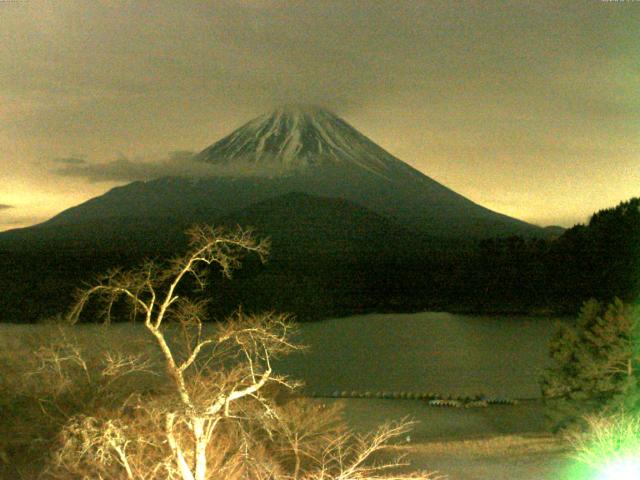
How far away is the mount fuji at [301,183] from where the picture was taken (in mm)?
56188

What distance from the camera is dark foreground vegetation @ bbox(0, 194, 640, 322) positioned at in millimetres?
30500

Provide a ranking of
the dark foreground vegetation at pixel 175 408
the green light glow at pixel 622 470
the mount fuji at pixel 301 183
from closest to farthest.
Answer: the dark foreground vegetation at pixel 175 408
the green light glow at pixel 622 470
the mount fuji at pixel 301 183

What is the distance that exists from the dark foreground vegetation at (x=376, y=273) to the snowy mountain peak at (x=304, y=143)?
14.5 metres

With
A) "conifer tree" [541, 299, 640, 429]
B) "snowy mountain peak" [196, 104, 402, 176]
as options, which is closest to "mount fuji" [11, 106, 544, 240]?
"snowy mountain peak" [196, 104, 402, 176]

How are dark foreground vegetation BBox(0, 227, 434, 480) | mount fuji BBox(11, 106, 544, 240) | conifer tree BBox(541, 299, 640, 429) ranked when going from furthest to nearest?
mount fuji BBox(11, 106, 544, 240), conifer tree BBox(541, 299, 640, 429), dark foreground vegetation BBox(0, 227, 434, 480)

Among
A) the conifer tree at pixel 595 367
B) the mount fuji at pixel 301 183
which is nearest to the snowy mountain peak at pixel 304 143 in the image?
the mount fuji at pixel 301 183

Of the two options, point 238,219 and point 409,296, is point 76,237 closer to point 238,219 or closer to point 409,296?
point 238,219

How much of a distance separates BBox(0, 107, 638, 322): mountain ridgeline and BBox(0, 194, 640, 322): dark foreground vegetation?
9 centimetres

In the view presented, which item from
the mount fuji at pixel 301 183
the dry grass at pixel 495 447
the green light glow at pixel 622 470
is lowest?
the dry grass at pixel 495 447

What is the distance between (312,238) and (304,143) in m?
13.6

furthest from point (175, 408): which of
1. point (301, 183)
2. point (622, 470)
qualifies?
point (301, 183)

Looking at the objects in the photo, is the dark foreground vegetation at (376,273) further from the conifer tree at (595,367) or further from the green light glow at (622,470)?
the green light glow at (622,470)

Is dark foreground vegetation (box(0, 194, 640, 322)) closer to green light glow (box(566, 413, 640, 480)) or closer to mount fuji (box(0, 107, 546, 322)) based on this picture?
mount fuji (box(0, 107, 546, 322))

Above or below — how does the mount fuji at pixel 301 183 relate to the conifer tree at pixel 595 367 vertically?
above
